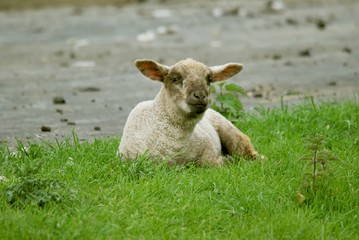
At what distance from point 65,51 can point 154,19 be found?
3.98m

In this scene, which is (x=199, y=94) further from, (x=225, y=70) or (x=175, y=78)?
(x=225, y=70)

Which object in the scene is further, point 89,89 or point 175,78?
point 89,89

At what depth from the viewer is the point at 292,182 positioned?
7.28 meters

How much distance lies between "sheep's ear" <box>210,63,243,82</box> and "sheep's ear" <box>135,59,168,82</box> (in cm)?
49

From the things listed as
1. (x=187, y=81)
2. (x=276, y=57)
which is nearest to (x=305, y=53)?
(x=276, y=57)

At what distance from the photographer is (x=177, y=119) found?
7.87 meters

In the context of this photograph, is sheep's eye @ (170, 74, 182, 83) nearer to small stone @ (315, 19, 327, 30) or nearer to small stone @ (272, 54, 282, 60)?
small stone @ (272, 54, 282, 60)

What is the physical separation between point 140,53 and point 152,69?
307 inches

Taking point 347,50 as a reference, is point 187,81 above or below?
above

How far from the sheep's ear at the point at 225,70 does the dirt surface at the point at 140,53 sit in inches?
62.5

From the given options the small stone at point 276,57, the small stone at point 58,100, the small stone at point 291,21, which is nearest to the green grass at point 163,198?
the small stone at point 58,100

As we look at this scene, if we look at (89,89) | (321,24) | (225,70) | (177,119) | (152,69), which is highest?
(152,69)

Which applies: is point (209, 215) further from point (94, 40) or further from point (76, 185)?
point (94, 40)

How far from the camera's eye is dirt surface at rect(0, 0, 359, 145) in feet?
35.6
